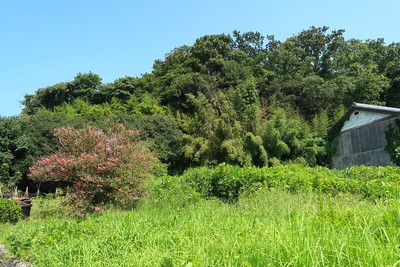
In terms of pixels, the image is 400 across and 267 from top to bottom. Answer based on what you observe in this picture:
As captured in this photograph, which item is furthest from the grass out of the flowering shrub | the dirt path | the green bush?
the green bush

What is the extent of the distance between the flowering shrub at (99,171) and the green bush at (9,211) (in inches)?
55.8

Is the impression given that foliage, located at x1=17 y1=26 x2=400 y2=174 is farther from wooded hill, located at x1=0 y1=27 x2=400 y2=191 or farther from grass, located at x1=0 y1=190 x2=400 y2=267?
grass, located at x1=0 y1=190 x2=400 y2=267

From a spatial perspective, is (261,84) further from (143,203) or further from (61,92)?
(143,203)

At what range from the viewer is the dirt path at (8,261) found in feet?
11.3

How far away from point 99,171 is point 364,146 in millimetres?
15106

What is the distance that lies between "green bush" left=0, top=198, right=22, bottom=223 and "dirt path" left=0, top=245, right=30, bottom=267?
537 centimetres

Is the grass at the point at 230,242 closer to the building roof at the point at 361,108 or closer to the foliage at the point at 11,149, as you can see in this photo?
the building roof at the point at 361,108

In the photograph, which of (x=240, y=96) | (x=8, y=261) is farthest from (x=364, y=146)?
(x=8, y=261)

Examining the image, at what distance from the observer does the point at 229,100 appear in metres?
23.1

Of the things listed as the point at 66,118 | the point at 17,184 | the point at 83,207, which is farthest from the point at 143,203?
the point at 66,118

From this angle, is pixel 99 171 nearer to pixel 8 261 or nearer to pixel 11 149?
pixel 8 261

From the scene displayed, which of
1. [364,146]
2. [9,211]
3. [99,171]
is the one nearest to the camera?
[99,171]

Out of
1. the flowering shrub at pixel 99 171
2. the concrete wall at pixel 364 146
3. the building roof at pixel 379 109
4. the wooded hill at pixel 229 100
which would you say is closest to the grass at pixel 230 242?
the flowering shrub at pixel 99 171

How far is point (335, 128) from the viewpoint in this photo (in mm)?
20672
